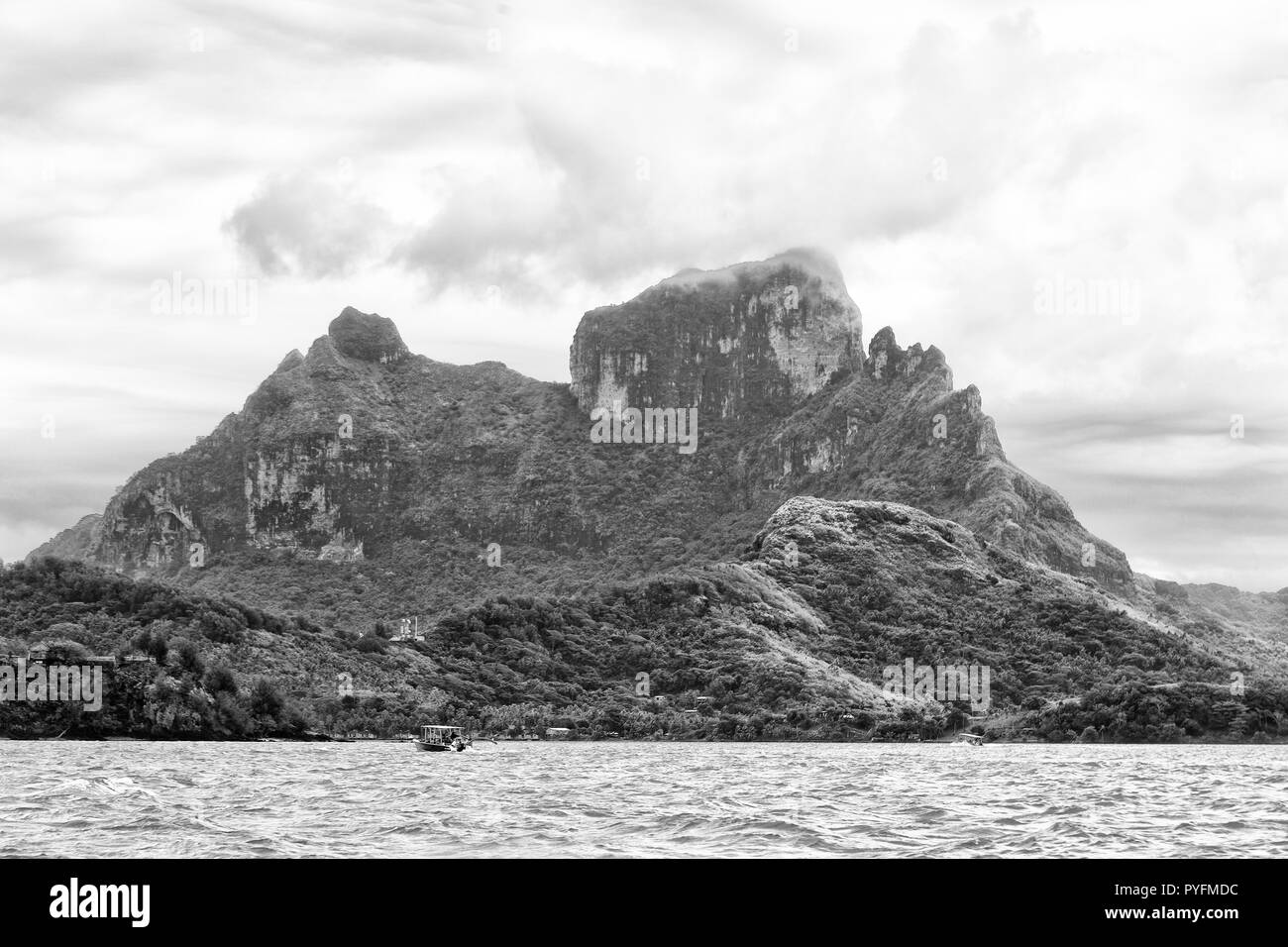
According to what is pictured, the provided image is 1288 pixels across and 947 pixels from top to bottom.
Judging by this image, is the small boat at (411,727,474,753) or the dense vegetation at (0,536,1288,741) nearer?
the small boat at (411,727,474,753)

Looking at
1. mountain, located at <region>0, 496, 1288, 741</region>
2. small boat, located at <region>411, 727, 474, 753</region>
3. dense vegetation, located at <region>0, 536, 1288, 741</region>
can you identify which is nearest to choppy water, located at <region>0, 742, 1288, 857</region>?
small boat, located at <region>411, 727, 474, 753</region>

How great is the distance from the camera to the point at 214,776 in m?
77.6

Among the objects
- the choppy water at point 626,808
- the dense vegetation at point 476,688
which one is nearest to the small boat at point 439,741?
the choppy water at point 626,808

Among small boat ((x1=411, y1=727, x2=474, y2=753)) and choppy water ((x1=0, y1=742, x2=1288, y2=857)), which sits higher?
choppy water ((x1=0, y1=742, x2=1288, y2=857))

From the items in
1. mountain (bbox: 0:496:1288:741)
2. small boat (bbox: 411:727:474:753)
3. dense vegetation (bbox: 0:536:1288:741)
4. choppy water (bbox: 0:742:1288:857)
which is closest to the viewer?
choppy water (bbox: 0:742:1288:857)

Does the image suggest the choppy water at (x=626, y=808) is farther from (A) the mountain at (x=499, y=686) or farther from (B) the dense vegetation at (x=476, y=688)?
(A) the mountain at (x=499, y=686)

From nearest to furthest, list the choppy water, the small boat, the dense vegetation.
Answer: the choppy water
the small boat
the dense vegetation

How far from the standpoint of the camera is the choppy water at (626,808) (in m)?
41.5

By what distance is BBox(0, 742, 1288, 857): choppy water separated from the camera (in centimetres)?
4150

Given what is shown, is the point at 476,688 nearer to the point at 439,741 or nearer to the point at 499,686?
the point at 499,686

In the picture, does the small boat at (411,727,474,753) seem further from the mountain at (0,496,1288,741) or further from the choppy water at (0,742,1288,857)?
the mountain at (0,496,1288,741)

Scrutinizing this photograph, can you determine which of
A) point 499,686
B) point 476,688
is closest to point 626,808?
point 476,688
